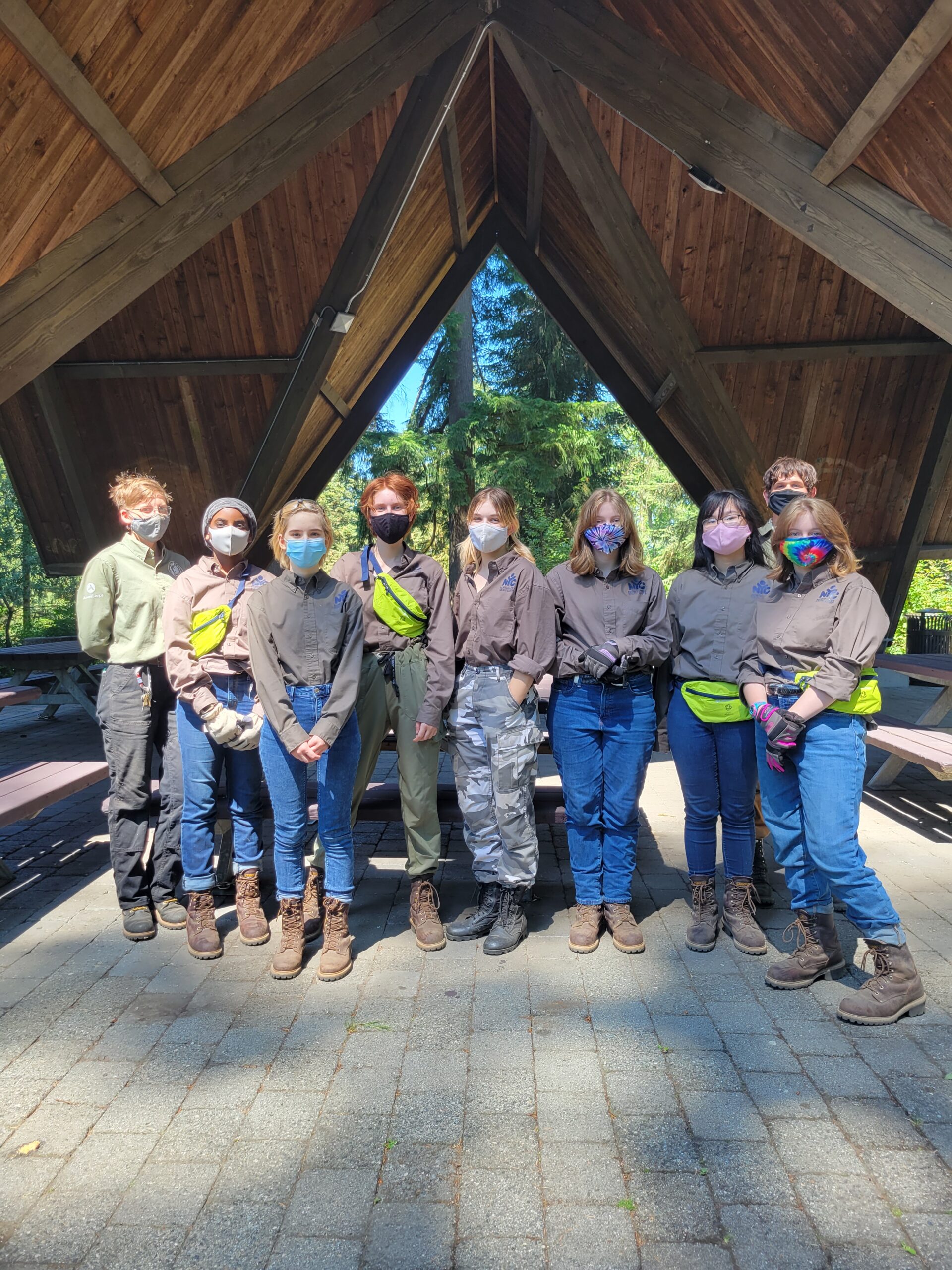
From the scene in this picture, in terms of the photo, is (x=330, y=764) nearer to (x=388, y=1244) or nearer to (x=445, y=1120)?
(x=445, y=1120)

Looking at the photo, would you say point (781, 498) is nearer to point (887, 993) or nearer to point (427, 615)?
point (427, 615)

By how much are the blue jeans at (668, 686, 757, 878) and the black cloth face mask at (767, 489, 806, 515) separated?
1.25 meters

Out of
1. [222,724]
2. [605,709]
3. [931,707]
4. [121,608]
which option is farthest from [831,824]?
[931,707]

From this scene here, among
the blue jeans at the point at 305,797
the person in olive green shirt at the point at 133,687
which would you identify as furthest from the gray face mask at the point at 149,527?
the blue jeans at the point at 305,797

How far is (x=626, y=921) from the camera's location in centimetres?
393

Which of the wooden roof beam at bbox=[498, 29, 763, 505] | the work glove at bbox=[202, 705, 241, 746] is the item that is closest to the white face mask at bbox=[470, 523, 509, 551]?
the work glove at bbox=[202, 705, 241, 746]

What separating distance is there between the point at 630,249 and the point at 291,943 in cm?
588

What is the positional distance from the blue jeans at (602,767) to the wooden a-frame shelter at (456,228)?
8.30 ft

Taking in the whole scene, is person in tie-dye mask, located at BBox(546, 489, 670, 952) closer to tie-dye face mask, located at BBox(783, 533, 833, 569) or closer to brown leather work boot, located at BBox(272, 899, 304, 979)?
tie-dye face mask, located at BBox(783, 533, 833, 569)

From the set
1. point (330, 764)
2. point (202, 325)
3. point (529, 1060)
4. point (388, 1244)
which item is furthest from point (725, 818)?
point (202, 325)

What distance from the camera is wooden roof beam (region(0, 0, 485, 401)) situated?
4215 millimetres

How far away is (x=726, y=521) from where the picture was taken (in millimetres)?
3949

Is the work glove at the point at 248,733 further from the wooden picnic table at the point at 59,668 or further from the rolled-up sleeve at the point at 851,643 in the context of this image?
the wooden picnic table at the point at 59,668

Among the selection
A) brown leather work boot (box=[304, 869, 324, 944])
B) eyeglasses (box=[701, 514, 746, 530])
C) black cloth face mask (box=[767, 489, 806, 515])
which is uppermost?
black cloth face mask (box=[767, 489, 806, 515])
